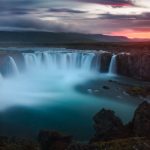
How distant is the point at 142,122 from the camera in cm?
1471

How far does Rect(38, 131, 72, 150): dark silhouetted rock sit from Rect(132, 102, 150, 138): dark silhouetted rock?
8.81ft

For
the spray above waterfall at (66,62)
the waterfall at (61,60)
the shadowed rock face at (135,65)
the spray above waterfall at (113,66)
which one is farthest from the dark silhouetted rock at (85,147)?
the spray above waterfall at (113,66)

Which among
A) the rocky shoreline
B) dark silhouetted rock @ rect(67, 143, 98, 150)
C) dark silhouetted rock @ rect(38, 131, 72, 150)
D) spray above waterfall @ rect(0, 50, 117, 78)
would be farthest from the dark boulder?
dark silhouetted rock @ rect(67, 143, 98, 150)

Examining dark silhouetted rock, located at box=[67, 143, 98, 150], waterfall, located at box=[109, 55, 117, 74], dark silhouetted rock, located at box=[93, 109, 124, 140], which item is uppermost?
dark silhouetted rock, located at box=[67, 143, 98, 150]

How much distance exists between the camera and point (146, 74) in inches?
1560

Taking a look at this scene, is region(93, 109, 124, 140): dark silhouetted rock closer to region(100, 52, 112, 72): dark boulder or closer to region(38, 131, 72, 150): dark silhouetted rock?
region(38, 131, 72, 150): dark silhouetted rock

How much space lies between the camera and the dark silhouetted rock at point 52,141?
1374 centimetres

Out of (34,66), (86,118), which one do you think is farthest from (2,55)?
(86,118)

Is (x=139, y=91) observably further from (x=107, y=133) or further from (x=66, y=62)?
(x=107, y=133)

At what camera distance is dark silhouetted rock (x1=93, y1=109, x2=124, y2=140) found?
48.9 feet

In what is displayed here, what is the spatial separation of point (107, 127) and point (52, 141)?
2468 mm

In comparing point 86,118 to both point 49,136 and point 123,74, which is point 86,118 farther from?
point 123,74

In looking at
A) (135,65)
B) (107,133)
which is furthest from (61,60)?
(107,133)

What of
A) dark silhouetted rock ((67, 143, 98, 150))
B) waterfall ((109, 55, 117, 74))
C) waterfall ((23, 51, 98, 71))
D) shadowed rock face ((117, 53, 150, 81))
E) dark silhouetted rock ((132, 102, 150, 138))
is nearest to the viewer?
dark silhouetted rock ((67, 143, 98, 150))
